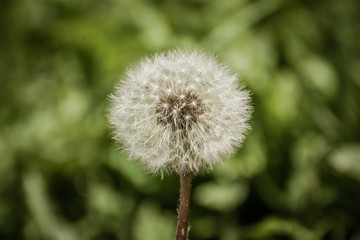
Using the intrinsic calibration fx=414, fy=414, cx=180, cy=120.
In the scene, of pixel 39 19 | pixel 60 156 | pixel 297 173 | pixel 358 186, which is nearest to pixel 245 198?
pixel 297 173

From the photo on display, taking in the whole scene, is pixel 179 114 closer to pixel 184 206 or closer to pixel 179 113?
pixel 179 113

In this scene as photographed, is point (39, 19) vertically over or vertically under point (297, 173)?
over

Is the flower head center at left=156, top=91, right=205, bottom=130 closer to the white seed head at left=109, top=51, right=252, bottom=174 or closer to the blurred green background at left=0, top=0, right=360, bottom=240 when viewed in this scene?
the white seed head at left=109, top=51, right=252, bottom=174

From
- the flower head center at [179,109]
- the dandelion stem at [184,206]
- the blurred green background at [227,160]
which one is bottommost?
the dandelion stem at [184,206]

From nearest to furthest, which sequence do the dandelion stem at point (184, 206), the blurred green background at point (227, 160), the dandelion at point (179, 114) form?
the dandelion stem at point (184, 206) → the dandelion at point (179, 114) → the blurred green background at point (227, 160)

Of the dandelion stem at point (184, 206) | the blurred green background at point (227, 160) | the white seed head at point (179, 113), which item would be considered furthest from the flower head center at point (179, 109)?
the blurred green background at point (227, 160)

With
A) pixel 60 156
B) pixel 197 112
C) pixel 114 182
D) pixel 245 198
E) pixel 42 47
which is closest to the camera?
pixel 197 112


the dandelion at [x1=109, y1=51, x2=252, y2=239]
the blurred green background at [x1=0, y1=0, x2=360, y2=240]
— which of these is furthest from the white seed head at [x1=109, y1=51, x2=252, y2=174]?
the blurred green background at [x1=0, y1=0, x2=360, y2=240]

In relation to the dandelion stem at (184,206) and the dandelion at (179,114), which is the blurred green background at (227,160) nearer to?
the dandelion at (179,114)

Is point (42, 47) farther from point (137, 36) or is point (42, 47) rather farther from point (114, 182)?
point (114, 182)
